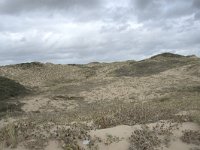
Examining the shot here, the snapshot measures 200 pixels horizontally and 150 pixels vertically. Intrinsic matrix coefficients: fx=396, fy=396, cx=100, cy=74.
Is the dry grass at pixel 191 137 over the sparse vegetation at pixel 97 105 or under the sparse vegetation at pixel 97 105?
under

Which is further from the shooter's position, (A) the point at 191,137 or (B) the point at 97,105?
(B) the point at 97,105

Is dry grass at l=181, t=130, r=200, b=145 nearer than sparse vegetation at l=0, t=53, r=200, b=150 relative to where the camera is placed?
No

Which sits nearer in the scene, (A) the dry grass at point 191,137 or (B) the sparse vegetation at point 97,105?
(B) the sparse vegetation at point 97,105

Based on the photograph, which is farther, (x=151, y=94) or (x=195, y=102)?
(x=151, y=94)

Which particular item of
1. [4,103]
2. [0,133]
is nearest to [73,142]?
[0,133]

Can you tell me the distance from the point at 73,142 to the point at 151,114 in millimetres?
3140

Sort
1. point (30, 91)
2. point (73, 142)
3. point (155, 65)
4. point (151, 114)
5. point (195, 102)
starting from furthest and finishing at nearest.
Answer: point (155, 65)
point (30, 91)
point (195, 102)
point (151, 114)
point (73, 142)

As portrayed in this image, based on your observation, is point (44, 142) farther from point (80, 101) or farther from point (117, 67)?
point (117, 67)

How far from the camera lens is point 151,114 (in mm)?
11758

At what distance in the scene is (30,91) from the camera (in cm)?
2339

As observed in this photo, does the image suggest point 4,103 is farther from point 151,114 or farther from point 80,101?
point 151,114

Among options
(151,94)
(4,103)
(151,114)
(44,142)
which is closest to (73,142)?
(44,142)

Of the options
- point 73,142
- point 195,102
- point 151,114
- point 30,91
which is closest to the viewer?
point 73,142

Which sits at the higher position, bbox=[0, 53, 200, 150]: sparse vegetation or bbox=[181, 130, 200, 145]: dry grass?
bbox=[0, 53, 200, 150]: sparse vegetation
